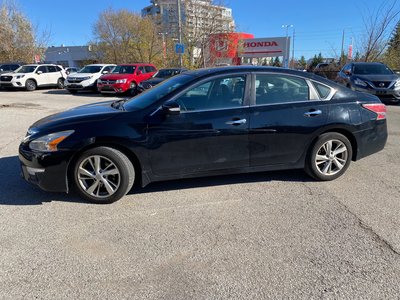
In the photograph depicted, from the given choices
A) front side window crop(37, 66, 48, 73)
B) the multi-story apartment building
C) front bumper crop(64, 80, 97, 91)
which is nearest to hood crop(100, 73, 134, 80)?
front bumper crop(64, 80, 97, 91)

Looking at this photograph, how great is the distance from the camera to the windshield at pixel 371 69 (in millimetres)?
12648

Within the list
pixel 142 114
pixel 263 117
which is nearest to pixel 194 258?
pixel 142 114

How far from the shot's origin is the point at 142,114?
11.5ft

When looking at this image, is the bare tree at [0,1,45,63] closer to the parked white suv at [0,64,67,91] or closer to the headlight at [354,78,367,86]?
the parked white suv at [0,64,67,91]

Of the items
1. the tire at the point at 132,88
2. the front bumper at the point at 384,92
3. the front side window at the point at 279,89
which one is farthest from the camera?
the tire at the point at 132,88

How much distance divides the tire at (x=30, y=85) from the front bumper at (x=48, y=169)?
18066mm

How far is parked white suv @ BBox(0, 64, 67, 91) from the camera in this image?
18344 millimetres

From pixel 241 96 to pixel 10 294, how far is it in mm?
3041

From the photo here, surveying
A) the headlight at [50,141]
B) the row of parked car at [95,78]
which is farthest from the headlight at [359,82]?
the headlight at [50,141]

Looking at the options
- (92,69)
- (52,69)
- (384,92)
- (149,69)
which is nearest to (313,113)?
(384,92)

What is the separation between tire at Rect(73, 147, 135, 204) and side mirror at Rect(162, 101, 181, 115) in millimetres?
737

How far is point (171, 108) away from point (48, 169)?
1.55 metres

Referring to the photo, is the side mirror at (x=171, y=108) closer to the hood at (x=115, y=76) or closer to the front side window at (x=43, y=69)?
the hood at (x=115, y=76)

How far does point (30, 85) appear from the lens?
61.9ft
